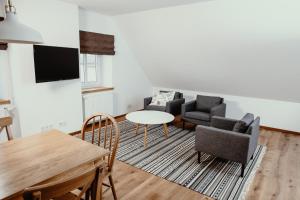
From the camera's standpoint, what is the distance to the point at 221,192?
2393 mm

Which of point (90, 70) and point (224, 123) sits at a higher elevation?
point (90, 70)

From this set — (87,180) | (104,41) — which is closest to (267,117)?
(104,41)

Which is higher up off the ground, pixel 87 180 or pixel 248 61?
pixel 248 61

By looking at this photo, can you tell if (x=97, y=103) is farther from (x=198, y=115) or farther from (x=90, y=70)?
(x=198, y=115)

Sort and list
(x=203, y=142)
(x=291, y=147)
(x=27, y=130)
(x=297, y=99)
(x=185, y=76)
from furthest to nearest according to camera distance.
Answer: (x=185, y=76)
(x=297, y=99)
(x=291, y=147)
(x=27, y=130)
(x=203, y=142)

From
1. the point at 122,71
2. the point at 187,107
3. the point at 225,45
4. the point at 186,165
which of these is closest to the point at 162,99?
the point at 187,107

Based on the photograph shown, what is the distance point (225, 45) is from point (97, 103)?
2.84 meters

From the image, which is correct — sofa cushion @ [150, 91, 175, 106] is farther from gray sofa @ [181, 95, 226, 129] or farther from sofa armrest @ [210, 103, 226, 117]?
sofa armrest @ [210, 103, 226, 117]

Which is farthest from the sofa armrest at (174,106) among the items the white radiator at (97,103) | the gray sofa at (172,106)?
the white radiator at (97,103)

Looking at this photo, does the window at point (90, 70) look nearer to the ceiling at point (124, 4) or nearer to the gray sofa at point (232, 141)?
the ceiling at point (124, 4)

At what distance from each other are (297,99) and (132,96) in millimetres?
3722

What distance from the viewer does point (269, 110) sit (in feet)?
14.9

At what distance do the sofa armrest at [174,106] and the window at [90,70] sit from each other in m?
1.79

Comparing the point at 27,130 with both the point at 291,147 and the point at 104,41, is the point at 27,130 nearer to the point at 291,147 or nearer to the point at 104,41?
the point at 104,41
